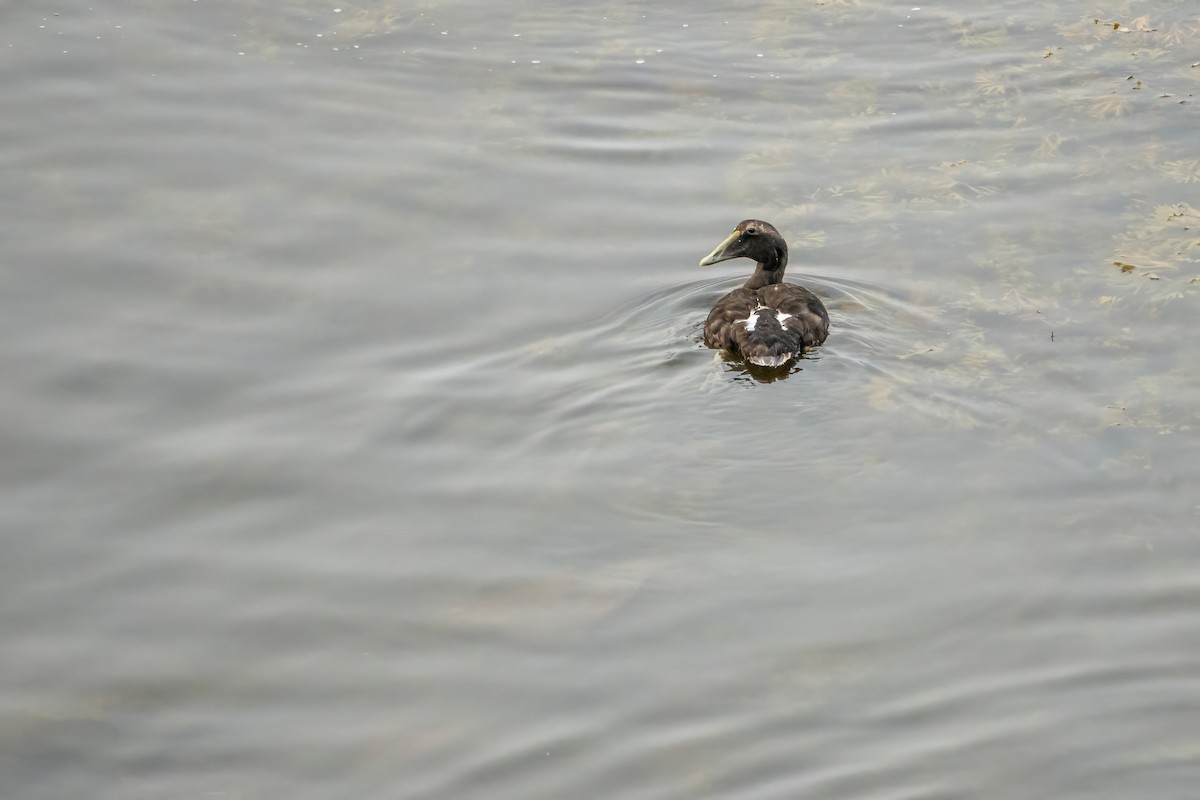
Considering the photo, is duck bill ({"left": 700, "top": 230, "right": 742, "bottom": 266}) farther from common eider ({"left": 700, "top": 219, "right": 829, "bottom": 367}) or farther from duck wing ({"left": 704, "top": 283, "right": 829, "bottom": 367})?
duck wing ({"left": 704, "top": 283, "right": 829, "bottom": 367})

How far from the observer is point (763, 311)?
8.23m

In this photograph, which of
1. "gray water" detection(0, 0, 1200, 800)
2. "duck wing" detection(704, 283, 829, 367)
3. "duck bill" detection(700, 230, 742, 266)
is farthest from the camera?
"duck bill" detection(700, 230, 742, 266)

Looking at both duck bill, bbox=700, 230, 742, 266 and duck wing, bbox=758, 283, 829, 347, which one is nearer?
duck wing, bbox=758, 283, 829, 347

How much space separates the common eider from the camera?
8039 mm

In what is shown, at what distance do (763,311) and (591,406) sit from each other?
1316 mm

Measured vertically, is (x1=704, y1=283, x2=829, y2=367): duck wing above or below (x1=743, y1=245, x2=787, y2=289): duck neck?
below

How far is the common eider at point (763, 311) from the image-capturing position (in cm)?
804

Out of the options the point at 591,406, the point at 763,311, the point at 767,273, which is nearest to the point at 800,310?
the point at 763,311

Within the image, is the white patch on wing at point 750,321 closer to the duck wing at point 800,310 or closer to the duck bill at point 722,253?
the duck wing at point 800,310

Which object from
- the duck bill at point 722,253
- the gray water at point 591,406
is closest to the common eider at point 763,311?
the duck bill at point 722,253

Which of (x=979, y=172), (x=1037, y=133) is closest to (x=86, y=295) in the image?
(x=979, y=172)

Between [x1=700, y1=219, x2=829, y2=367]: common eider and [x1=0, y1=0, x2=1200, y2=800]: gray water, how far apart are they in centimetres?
24

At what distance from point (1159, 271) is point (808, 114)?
3063 mm

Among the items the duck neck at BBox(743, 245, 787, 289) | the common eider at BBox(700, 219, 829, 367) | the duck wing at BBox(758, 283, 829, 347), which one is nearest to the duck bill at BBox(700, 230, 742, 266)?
the common eider at BBox(700, 219, 829, 367)
